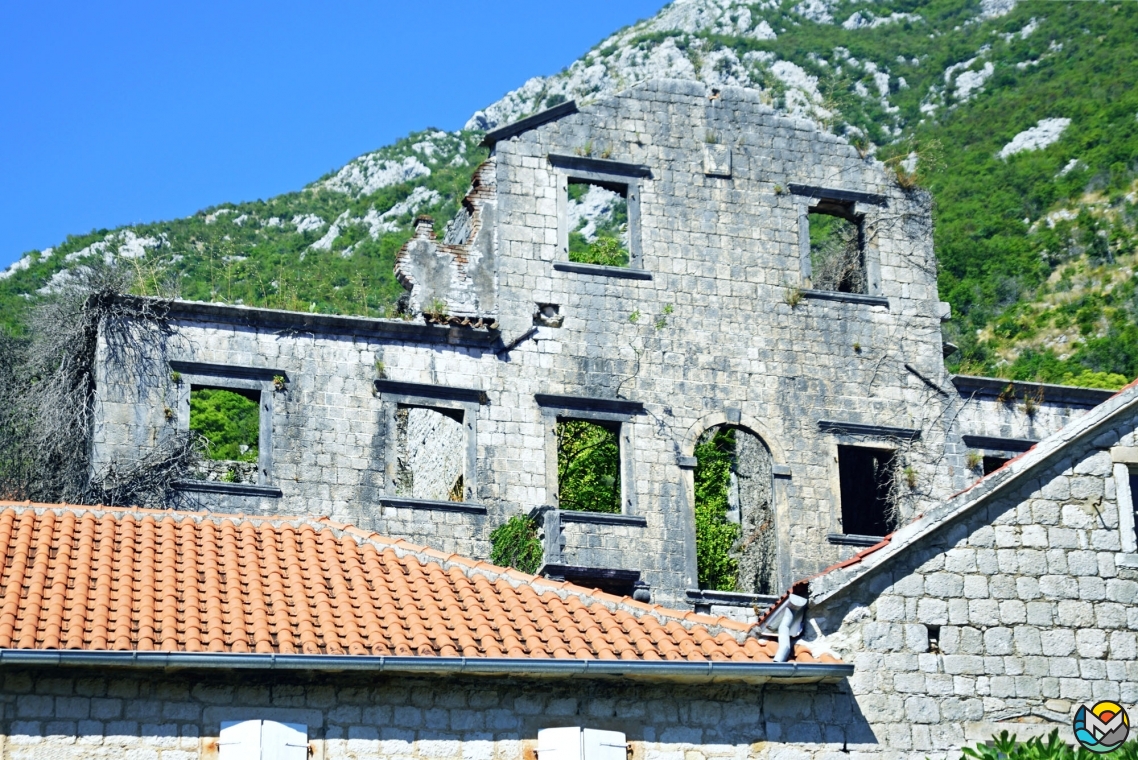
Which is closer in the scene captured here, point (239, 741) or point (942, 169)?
point (239, 741)

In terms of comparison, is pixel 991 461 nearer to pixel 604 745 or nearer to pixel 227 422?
pixel 604 745

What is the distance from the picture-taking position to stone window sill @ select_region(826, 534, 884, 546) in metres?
23.8

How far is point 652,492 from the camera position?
23453 mm

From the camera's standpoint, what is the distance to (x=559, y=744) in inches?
519

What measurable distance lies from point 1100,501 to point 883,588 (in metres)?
2.08

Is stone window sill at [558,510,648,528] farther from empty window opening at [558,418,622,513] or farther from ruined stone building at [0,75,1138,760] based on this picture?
empty window opening at [558,418,622,513]

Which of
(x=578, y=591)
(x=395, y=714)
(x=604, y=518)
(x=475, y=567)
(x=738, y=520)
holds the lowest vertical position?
(x=395, y=714)

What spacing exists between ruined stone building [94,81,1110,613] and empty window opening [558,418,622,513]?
134 cm

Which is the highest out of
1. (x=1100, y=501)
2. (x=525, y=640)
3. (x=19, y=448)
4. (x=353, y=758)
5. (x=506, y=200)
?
(x=506, y=200)

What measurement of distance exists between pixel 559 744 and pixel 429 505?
9526 millimetres

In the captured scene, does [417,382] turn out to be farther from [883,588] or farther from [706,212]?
[883,588]

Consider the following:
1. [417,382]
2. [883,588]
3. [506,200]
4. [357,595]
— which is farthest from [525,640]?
[506,200]

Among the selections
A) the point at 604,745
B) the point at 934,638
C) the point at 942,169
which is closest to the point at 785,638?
the point at 934,638

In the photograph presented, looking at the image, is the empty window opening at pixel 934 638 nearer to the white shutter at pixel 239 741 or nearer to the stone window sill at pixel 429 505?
the white shutter at pixel 239 741
